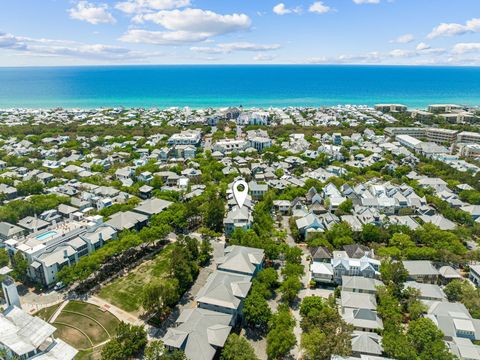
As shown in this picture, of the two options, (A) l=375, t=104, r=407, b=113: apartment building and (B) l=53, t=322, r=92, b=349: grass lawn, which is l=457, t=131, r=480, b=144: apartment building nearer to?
(A) l=375, t=104, r=407, b=113: apartment building

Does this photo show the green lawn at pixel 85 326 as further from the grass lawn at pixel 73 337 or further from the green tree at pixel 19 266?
the green tree at pixel 19 266

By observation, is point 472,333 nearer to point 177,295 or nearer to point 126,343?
point 177,295

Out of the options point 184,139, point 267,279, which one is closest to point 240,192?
point 267,279

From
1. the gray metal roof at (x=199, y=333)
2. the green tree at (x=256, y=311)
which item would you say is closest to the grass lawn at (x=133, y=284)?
the gray metal roof at (x=199, y=333)

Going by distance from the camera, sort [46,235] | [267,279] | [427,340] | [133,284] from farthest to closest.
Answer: [46,235] < [133,284] < [267,279] < [427,340]

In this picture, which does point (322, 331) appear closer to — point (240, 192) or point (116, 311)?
point (116, 311)
